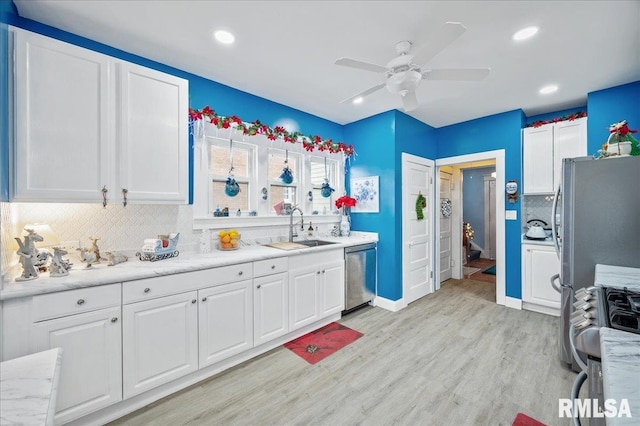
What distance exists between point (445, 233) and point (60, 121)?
5.30 m

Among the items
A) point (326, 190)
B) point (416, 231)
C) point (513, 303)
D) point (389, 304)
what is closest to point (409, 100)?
point (326, 190)

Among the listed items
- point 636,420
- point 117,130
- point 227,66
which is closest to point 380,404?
point 636,420

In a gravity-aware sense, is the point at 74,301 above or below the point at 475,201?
below

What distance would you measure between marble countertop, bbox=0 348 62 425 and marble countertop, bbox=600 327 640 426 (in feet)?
4.64

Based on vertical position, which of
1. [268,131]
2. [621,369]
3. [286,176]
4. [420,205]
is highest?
[268,131]

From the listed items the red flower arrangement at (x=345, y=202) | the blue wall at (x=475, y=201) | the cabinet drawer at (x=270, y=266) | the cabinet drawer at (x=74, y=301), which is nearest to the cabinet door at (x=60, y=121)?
the cabinet drawer at (x=74, y=301)

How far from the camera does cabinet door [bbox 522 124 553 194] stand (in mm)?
3490

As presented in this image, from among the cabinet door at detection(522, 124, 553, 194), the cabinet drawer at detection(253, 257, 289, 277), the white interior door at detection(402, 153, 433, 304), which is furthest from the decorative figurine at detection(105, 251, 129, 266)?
the cabinet door at detection(522, 124, 553, 194)

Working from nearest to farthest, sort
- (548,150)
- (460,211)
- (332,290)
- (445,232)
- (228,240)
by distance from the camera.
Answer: (228,240)
(332,290)
(548,150)
(445,232)
(460,211)

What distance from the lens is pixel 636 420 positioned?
52 centimetres

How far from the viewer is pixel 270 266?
2564 mm

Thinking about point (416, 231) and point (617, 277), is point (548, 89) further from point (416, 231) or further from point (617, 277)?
point (617, 277)

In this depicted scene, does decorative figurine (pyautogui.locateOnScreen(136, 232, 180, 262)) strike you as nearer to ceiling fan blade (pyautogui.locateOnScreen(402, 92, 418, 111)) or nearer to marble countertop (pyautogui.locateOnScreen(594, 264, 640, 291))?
ceiling fan blade (pyautogui.locateOnScreen(402, 92, 418, 111))

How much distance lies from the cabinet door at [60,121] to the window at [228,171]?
40.0 inches
